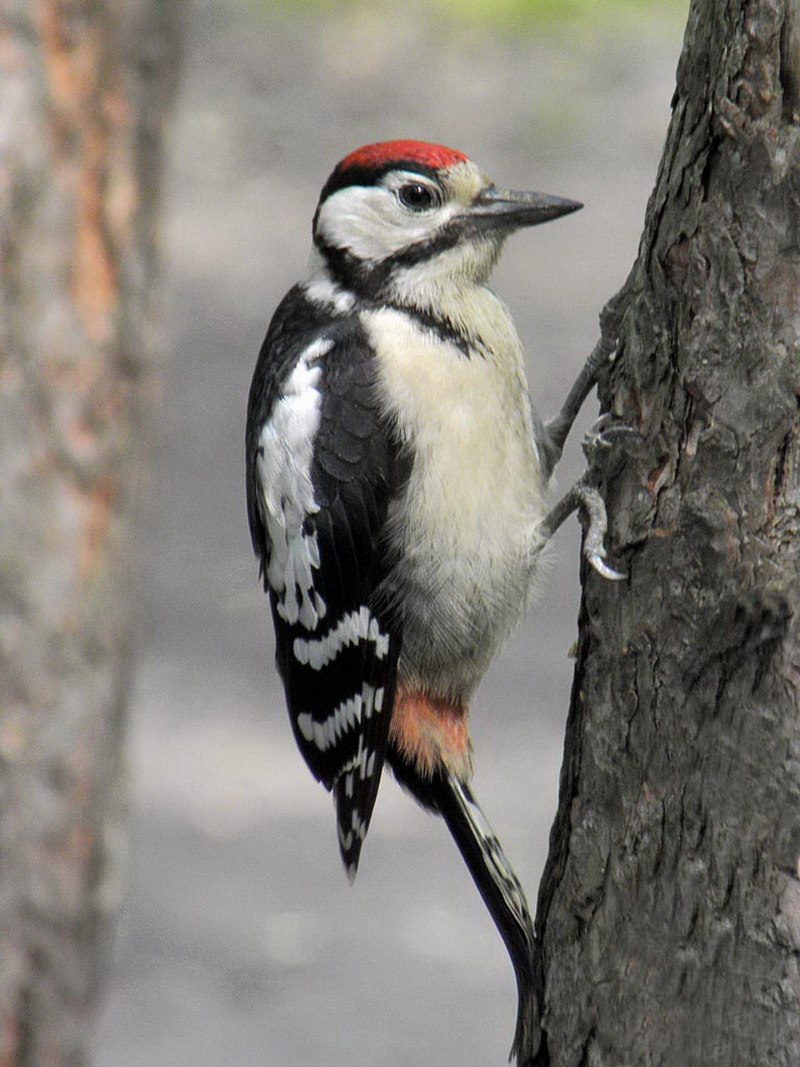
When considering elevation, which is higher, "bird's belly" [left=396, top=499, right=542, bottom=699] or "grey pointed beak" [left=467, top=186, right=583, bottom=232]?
"grey pointed beak" [left=467, top=186, right=583, bottom=232]

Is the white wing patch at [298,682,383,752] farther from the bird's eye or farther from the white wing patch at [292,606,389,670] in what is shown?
the bird's eye

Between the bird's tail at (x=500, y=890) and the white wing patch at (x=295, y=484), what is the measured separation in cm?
41

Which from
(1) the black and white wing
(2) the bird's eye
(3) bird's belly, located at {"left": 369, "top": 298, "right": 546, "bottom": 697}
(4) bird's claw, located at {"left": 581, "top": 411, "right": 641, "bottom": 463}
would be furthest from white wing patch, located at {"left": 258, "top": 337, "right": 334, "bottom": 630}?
(4) bird's claw, located at {"left": 581, "top": 411, "right": 641, "bottom": 463}

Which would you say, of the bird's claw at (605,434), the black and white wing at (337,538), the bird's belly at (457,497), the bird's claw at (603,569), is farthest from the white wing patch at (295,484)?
the bird's claw at (603,569)

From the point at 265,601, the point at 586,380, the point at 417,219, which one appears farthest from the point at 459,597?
the point at 265,601

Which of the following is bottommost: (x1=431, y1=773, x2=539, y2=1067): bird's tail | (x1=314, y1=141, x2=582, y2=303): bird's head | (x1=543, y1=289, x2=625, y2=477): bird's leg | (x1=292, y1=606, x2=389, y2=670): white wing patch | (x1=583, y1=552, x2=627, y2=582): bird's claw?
(x1=431, y1=773, x2=539, y2=1067): bird's tail

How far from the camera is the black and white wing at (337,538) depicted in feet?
9.50

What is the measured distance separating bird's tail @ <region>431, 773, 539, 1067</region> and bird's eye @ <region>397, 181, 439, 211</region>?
109 centimetres

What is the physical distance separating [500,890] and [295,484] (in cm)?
82

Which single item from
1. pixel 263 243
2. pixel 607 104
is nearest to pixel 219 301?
pixel 263 243

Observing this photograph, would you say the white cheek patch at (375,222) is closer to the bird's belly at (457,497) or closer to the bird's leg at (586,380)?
the bird's belly at (457,497)

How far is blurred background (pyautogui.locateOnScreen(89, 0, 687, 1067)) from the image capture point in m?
5.34

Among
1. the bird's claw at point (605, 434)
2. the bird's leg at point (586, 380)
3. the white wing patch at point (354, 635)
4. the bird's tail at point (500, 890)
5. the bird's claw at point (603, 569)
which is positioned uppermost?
the bird's leg at point (586, 380)

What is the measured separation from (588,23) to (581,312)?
11.6ft
